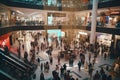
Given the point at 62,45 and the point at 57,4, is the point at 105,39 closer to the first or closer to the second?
the point at 62,45

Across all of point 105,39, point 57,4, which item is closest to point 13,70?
point 105,39

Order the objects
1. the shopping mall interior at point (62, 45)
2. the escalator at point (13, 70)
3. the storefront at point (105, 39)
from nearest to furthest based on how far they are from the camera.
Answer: the escalator at point (13, 70), the shopping mall interior at point (62, 45), the storefront at point (105, 39)

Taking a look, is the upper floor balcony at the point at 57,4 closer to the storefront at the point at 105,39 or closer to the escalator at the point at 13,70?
the storefront at the point at 105,39

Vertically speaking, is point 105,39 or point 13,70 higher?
point 105,39

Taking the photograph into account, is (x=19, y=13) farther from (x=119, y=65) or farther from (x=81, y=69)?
(x=119, y=65)

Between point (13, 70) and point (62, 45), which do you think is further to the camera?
point (62, 45)

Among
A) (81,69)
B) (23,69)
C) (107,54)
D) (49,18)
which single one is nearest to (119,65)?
(81,69)

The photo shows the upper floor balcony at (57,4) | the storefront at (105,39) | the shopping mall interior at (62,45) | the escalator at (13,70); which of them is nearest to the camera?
the escalator at (13,70)

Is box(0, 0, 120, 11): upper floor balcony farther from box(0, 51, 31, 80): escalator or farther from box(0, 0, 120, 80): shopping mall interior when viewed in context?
box(0, 51, 31, 80): escalator

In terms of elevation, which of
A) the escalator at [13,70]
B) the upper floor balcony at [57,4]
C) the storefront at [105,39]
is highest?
the upper floor balcony at [57,4]

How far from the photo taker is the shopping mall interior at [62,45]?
13458 mm

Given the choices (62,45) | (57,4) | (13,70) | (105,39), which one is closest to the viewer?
(13,70)

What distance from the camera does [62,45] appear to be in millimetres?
25219

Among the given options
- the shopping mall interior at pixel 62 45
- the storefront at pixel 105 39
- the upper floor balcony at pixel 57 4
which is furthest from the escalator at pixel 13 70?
the storefront at pixel 105 39
